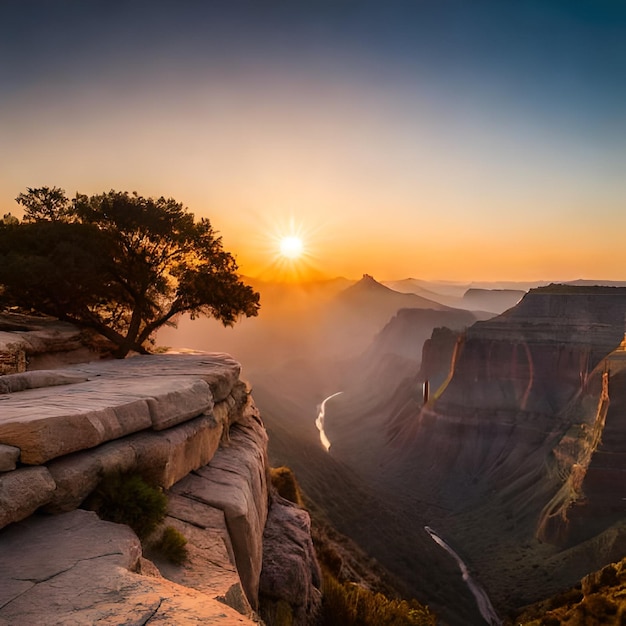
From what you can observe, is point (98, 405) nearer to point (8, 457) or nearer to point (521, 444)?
point (8, 457)

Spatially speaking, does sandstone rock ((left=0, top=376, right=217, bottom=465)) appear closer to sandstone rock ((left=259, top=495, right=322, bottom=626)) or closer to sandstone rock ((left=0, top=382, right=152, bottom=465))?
sandstone rock ((left=0, top=382, right=152, bottom=465))

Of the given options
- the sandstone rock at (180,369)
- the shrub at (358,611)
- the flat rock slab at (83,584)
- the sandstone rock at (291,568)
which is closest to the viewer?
the flat rock slab at (83,584)

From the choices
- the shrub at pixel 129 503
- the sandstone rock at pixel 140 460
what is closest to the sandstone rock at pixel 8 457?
the sandstone rock at pixel 140 460

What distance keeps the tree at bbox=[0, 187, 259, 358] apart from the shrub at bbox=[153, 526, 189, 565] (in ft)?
49.1

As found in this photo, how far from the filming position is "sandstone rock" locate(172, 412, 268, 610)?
9438 millimetres

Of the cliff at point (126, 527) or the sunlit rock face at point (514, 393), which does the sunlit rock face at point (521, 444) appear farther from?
the cliff at point (126, 527)

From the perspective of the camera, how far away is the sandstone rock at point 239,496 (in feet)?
31.0

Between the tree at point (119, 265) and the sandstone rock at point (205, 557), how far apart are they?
539 inches

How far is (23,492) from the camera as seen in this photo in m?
6.16

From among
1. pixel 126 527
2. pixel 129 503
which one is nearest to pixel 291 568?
pixel 129 503

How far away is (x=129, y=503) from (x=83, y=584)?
2353 mm

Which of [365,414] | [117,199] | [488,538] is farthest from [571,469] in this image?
[365,414]

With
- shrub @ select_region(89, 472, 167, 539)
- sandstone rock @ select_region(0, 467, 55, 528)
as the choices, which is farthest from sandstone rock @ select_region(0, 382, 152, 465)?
shrub @ select_region(89, 472, 167, 539)

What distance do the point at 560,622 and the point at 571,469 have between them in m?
30.5
